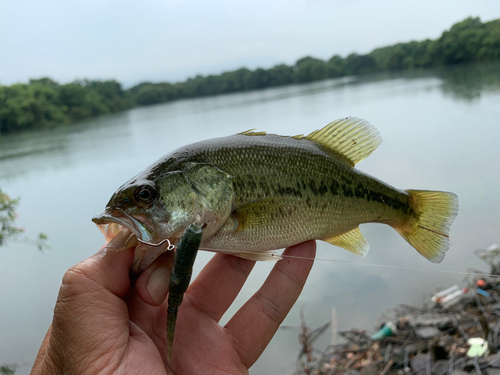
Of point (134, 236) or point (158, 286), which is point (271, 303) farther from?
point (134, 236)

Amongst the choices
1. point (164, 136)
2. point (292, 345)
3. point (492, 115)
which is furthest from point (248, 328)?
point (164, 136)

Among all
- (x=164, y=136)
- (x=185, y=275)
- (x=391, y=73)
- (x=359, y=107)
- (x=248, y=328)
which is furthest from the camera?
(x=391, y=73)

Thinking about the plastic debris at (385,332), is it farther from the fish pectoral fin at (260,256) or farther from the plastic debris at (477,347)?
the fish pectoral fin at (260,256)

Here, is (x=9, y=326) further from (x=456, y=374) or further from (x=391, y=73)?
(x=391, y=73)

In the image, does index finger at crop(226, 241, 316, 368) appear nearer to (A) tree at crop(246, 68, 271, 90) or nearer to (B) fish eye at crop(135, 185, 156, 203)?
(B) fish eye at crop(135, 185, 156, 203)

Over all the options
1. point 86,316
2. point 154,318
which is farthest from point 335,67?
point 86,316
